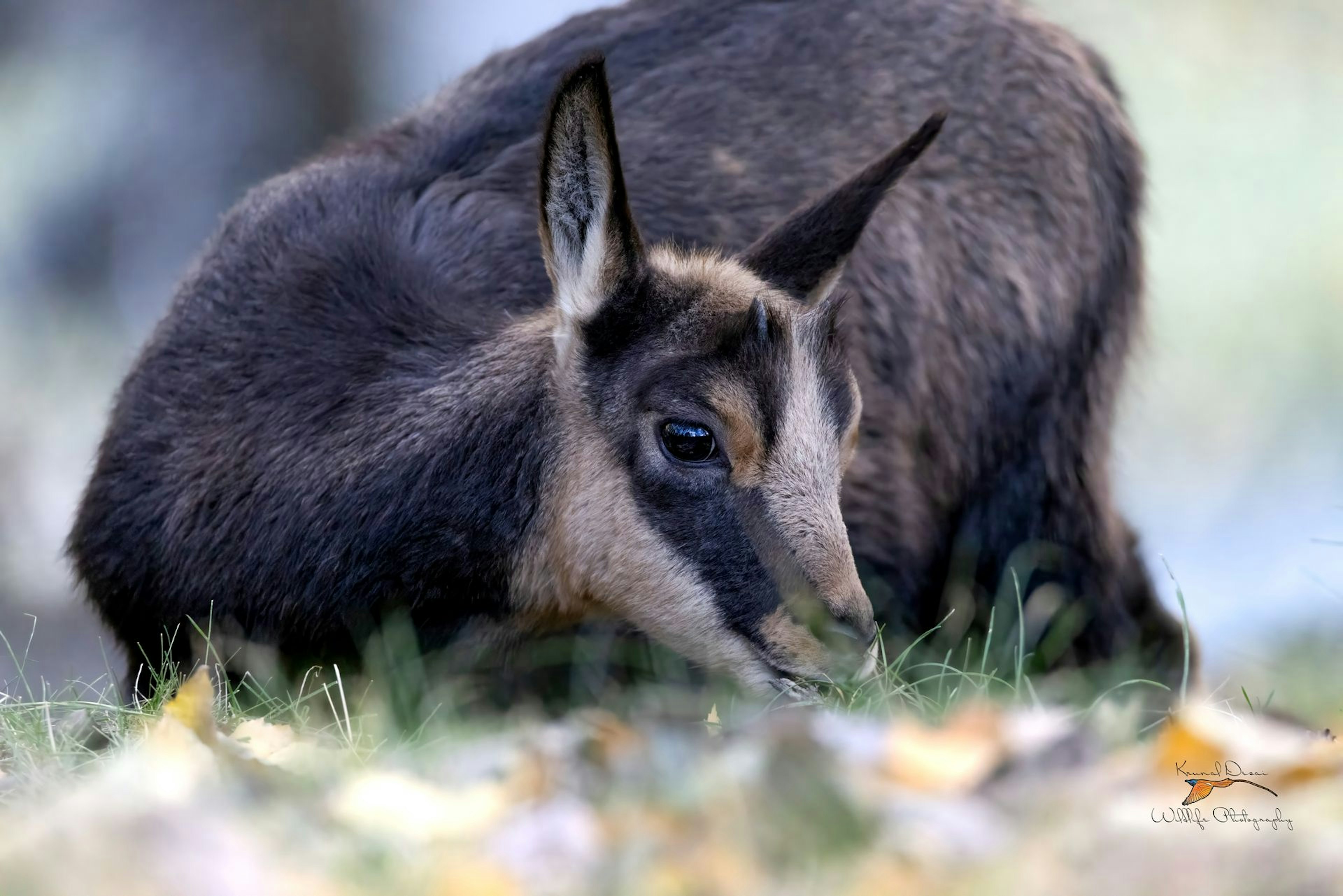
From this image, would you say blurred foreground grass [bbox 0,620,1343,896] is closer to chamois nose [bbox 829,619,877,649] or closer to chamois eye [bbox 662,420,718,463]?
chamois nose [bbox 829,619,877,649]

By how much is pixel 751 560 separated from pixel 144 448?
202cm

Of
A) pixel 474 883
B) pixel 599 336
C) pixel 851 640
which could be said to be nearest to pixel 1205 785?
pixel 474 883

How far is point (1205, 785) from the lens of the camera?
262 centimetres

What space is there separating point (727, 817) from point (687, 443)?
1988 millimetres

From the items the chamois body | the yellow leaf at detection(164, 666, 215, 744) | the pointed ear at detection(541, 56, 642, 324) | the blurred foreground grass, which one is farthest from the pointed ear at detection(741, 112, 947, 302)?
the yellow leaf at detection(164, 666, 215, 744)

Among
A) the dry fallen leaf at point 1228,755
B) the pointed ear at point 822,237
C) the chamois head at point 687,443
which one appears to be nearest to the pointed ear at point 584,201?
the chamois head at point 687,443

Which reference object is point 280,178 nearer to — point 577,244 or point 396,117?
point 396,117

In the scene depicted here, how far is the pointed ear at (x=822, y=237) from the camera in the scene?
4.65 meters

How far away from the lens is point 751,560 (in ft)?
13.4

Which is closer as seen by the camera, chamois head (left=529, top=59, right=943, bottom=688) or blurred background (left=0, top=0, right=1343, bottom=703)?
chamois head (left=529, top=59, right=943, bottom=688)

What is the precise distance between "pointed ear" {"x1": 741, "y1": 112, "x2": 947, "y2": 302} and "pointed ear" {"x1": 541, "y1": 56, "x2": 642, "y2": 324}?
2.10 ft

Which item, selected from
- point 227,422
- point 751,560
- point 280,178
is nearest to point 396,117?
point 280,178

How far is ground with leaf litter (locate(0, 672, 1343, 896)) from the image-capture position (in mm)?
2088

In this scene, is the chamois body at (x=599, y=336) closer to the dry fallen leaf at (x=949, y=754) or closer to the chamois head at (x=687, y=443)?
the chamois head at (x=687, y=443)
